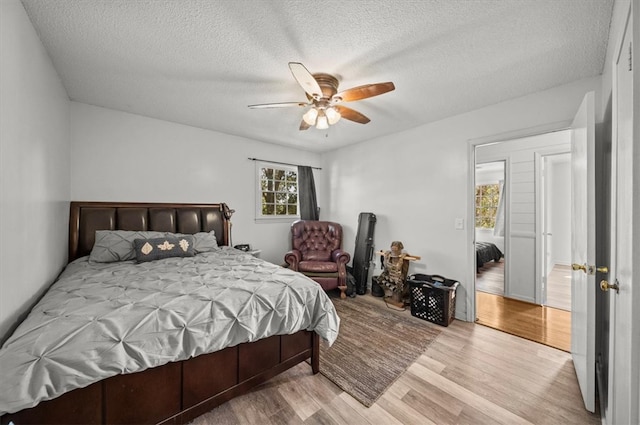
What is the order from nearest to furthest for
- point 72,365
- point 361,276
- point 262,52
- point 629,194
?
point 629,194 < point 72,365 < point 262,52 < point 361,276

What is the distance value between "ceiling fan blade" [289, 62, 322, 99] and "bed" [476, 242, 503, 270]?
15.3 feet

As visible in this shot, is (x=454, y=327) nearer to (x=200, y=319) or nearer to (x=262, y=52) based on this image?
(x=200, y=319)

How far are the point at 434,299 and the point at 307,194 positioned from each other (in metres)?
2.80

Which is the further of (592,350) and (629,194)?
(592,350)

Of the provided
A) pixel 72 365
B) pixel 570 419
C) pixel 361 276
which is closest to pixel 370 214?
pixel 361 276

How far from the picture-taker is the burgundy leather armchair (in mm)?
3564

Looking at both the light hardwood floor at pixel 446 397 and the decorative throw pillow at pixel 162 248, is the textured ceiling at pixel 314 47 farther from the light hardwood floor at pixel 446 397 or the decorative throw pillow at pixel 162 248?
the light hardwood floor at pixel 446 397

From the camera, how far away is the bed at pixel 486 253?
15.9ft

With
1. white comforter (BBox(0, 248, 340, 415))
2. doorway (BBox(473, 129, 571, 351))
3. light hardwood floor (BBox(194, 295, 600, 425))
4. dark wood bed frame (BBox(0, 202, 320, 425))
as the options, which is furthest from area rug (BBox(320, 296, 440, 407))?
doorway (BBox(473, 129, 571, 351))

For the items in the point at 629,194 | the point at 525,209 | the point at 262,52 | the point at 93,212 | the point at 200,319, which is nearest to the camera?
the point at 629,194

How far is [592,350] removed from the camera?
1.52 metres

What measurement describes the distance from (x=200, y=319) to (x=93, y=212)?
236cm

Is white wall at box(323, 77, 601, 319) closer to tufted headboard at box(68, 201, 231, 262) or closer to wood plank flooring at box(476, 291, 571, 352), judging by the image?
wood plank flooring at box(476, 291, 571, 352)

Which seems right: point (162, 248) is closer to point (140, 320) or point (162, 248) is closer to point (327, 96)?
point (140, 320)
